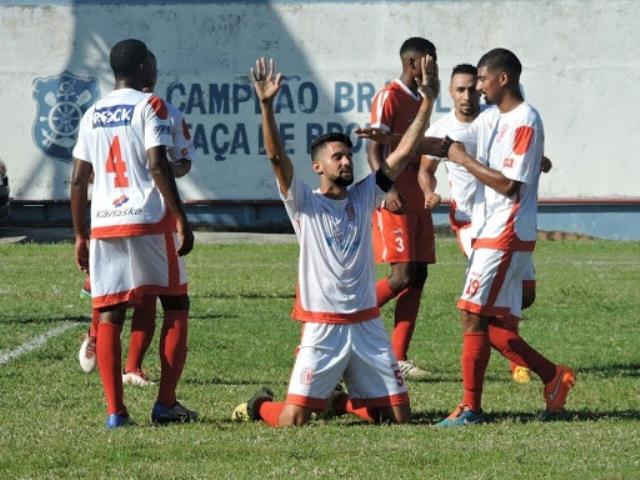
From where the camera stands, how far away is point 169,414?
914cm

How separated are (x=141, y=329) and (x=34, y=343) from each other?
2783 mm

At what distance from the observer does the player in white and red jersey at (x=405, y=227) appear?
1154 centimetres

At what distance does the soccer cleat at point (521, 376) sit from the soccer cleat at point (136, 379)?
2.37m

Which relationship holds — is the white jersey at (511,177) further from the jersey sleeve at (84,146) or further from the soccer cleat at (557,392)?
the jersey sleeve at (84,146)

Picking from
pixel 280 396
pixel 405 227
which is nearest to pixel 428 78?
pixel 280 396

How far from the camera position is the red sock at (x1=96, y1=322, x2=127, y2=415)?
29.3 feet

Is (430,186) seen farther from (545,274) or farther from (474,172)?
(545,274)

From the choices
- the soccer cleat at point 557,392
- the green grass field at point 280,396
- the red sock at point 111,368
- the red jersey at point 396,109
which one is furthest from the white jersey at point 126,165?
the red jersey at point 396,109

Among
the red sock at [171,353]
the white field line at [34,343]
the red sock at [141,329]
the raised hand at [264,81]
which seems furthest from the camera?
the white field line at [34,343]

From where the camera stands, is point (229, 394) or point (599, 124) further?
point (599, 124)

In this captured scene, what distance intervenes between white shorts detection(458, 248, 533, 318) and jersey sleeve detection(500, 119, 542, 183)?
44 cm

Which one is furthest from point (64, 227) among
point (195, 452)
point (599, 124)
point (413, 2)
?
point (195, 452)

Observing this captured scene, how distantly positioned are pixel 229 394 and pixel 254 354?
2059mm

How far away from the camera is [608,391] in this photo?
10.5 m
